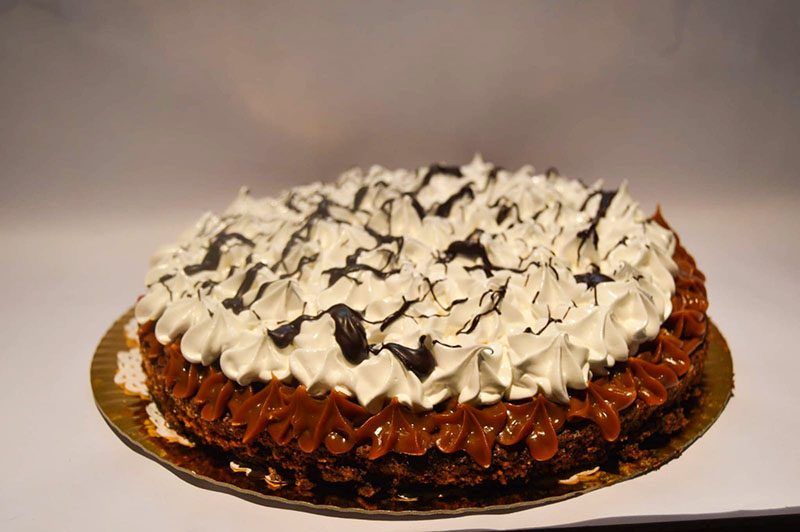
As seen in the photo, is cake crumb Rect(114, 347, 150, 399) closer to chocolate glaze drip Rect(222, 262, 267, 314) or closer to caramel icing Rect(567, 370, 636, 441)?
chocolate glaze drip Rect(222, 262, 267, 314)

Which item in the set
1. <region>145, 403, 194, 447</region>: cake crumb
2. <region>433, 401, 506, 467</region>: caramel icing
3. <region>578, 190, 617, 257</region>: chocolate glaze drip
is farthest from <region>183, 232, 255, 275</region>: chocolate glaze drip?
<region>578, 190, 617, 257</region>: chocolate glaze drip

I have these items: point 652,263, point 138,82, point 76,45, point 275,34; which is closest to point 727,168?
point 652,263

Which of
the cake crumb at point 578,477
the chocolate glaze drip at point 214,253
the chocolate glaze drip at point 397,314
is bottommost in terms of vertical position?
the cake crumb at point 578,477

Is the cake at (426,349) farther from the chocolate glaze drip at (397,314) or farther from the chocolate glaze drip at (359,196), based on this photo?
the chocolate glaze drip at (359,196)

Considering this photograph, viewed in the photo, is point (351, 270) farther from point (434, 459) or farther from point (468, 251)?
point (434, 459)

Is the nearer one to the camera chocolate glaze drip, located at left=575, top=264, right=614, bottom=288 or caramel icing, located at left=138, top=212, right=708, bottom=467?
caramel icing, located at left=138, top=212, right=708, bottom=467

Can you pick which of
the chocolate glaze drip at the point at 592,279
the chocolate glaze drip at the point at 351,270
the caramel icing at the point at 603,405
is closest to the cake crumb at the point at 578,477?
the caramel icing at the point at 603,405
